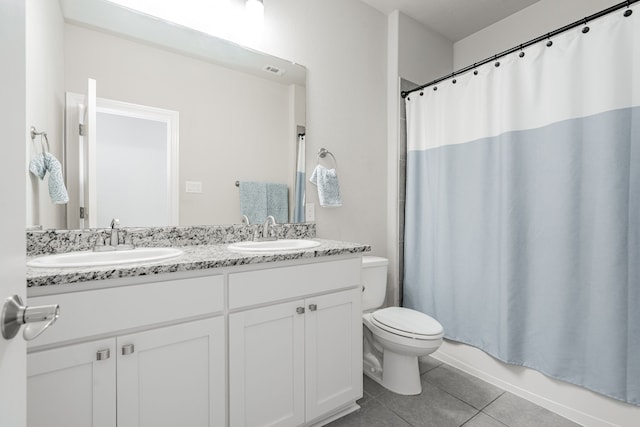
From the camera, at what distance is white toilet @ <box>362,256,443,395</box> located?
159cm

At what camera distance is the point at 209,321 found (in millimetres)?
1075

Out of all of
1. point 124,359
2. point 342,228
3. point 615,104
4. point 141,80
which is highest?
point 141,80

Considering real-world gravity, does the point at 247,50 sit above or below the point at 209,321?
above

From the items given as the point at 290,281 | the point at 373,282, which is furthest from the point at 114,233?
the point at 373,282

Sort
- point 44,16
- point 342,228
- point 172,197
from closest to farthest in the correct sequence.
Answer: point 44,16, point 172,197, point 342,228

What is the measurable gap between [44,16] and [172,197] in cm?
84

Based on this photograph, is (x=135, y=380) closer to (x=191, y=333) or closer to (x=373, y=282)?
(x=191, y=333)

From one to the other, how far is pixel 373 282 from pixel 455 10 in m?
2.10

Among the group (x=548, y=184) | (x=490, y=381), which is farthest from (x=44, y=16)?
(x=490, y=381)

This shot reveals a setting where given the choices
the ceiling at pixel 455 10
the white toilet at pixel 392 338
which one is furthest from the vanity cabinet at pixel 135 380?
the ceiling at pixel 455 10

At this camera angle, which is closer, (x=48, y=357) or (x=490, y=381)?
(x=48, y=357)

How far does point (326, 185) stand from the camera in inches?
75.0

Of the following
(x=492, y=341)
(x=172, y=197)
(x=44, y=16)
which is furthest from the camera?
(x=492, y=341)

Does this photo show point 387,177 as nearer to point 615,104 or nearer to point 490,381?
point 615,104
